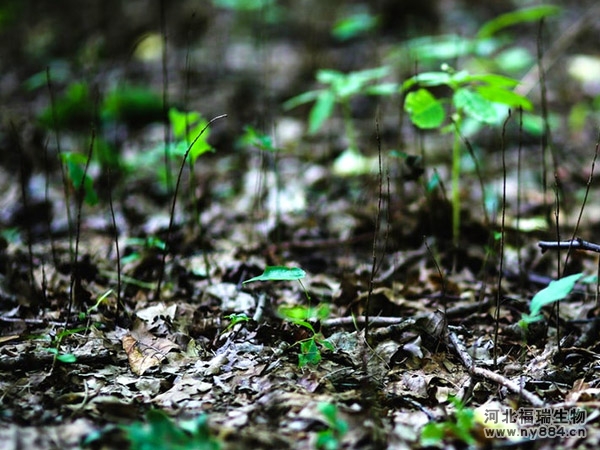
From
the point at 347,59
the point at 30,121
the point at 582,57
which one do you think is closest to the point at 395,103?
the point at 347,59

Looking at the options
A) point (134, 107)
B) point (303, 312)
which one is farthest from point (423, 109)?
point (134, 107)

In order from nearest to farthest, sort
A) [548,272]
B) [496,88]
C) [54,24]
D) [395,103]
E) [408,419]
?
[408,419]
[496,88]
[548,272]
[395,103]
[54,24]

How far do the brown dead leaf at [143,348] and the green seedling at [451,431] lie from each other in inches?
36.1

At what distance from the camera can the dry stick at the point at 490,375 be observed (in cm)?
160

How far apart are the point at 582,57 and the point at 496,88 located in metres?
3.35

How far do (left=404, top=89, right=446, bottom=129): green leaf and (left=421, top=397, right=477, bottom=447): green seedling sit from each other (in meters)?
1.22

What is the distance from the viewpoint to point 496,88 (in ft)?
7.38

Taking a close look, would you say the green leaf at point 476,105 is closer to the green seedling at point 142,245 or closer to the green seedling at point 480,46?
the green seedling at point 480,46

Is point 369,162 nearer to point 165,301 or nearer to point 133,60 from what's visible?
point 165,301

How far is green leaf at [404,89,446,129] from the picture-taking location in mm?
2270

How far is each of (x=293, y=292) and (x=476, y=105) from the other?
111 cm

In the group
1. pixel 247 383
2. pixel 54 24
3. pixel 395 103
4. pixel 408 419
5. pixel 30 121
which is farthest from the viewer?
pixel 54 24

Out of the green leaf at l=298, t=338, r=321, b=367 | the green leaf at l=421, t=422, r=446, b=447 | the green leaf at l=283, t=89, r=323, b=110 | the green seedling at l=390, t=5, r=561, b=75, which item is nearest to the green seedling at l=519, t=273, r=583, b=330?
the green leaf at l=421, t=422, r=446, b=447

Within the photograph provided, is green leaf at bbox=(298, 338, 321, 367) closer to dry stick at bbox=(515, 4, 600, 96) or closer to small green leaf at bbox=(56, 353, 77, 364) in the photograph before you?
small green leaf at bbox=(56, 353, 77, 364)
